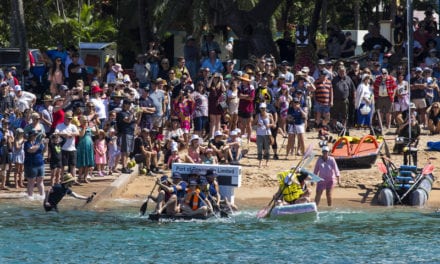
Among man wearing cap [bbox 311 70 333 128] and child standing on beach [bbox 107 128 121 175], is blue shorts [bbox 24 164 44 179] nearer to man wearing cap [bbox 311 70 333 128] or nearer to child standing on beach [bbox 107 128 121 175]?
child standing on beach [bbox 107 128 121 175]

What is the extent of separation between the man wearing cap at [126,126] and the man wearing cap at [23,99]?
2432mm

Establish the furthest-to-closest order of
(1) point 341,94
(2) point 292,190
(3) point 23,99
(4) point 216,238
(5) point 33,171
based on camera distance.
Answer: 1. (1) point 341,94
2. (3) point 23,99
3. (5) point 33,171
4. (2) point 292,190
5. (4) point 216,238

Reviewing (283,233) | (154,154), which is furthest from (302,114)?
(283,233)

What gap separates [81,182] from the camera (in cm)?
3006

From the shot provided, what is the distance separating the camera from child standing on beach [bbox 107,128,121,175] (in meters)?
30.5

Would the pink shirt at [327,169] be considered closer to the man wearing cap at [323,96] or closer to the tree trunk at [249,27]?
the man wearing cap at [323,96]

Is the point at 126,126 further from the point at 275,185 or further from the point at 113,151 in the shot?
the point at 275,185

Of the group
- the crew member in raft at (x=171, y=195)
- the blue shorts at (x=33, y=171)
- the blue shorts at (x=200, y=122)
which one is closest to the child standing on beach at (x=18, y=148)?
the blue shorts at (x=33, y=171)

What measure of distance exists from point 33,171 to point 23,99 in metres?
3.94

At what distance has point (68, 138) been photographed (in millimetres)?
29062

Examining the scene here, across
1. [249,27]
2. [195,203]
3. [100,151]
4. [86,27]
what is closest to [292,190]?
[195,203]

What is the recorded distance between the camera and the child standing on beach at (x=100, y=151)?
30.2 metres

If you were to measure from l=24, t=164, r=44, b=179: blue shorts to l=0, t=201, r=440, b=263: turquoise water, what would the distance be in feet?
2.21

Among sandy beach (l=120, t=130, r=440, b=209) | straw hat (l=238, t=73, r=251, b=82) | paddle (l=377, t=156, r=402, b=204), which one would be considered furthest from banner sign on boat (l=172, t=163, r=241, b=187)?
straw hat (l=238, t=73, r=251, b=82)
